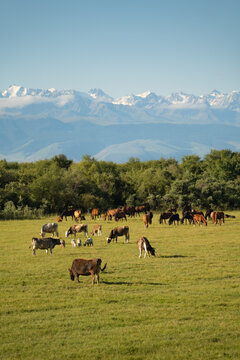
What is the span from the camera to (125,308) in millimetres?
12422

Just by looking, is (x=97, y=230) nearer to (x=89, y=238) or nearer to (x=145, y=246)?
(x=89, y=238)

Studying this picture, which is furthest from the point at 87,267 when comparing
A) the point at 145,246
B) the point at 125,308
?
the point at 145,246

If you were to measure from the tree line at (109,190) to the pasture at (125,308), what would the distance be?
36076 millimetres

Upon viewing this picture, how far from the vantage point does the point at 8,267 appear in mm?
18891

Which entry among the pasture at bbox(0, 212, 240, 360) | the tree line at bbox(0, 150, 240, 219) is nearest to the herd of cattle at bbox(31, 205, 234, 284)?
the pasture at bbox(0, 212, 240, 360)

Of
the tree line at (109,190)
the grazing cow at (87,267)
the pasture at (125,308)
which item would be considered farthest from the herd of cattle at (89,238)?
the tree line at (109,190)

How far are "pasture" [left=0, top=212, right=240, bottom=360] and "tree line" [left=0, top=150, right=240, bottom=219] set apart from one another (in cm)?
3608

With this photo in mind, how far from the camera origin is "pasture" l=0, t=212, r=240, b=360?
377 inches

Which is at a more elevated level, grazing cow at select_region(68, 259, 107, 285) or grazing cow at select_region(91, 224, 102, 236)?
grazing cow at select_region(91, 224, 102, 236)

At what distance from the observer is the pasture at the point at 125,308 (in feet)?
31.4

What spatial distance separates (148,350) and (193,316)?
8.55 ft

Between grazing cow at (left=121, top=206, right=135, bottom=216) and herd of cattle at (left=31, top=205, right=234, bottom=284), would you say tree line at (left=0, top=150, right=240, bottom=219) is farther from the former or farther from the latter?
herd of cattle at (left=31, top=205, right=234, bottom=284)

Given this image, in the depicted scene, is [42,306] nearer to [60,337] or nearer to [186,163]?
[60,337]

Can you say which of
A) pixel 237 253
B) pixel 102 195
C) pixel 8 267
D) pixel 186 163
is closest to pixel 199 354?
pixel 8 267
